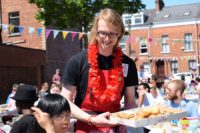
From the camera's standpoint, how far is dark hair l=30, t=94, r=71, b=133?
2621mm

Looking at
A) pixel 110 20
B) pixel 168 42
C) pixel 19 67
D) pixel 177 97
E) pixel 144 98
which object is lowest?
pixel 144 98

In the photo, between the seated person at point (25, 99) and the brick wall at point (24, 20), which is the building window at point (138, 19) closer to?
the brick wall at point (24, 20)

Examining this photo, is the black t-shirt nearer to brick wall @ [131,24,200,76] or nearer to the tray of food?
the tray of food

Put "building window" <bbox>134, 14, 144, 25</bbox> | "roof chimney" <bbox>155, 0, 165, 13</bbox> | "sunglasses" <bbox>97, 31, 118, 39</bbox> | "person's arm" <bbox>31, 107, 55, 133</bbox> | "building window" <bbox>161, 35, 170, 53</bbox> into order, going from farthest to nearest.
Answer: "roof chimney" <bbox>155, 0, 165, 13</bbox>, "building window" <bbox>134, 14, 144, 25</bbox>, "building window" <bbox>161, 35, 170, 53</bbox>, "sunglasses" <bbox>97, 31, 118, 39</bbox>, "person's arm" <bbox>31, 107, 55, 133</bbox>

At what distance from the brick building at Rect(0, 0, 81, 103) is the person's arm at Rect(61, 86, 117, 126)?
2198 cm

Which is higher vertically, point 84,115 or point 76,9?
point 76,9

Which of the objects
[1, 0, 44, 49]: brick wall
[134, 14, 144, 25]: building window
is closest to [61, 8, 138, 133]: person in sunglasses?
[1, 0, 44, 49]: brick wall

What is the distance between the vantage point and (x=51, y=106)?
263 centimetres

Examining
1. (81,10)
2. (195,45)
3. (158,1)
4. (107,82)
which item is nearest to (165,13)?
(158,1)

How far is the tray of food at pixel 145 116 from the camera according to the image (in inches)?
117

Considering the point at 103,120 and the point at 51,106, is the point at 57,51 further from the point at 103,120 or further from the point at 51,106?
the point at 51,106

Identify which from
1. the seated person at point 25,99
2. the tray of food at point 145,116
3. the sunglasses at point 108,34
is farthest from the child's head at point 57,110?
the seated person at point 25,99

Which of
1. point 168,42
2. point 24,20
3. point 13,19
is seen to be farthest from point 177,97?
point 168,42

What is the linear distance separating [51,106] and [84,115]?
0.49m
